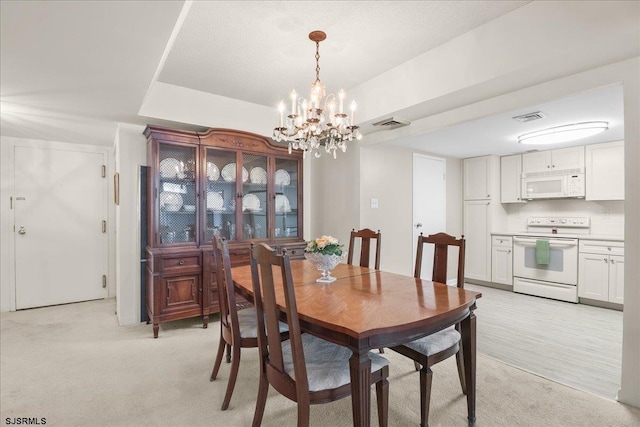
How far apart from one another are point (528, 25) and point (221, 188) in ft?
9.97

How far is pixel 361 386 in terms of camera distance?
4.18 feet

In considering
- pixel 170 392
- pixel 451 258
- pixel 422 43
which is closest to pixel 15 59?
pixel 170 392

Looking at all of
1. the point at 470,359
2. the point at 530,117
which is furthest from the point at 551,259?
the point at 470,359

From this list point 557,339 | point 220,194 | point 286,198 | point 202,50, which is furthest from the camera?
point 286,198

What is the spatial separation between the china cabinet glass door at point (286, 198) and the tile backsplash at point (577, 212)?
146 inches

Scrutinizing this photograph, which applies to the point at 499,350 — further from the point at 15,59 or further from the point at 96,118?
the point at 96,118

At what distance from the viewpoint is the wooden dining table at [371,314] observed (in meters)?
1.28

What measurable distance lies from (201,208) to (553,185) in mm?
4854

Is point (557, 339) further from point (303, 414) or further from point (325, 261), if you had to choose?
point (303, 414)

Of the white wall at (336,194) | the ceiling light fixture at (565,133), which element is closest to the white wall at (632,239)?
the ceiling light fixture at (565,133)

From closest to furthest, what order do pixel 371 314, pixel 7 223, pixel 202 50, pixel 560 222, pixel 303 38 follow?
pixel 371 314
pixel 303 38
pixel 202 50
pixel 7 223
pixel 560 222

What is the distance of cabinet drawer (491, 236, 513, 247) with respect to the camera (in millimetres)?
4829

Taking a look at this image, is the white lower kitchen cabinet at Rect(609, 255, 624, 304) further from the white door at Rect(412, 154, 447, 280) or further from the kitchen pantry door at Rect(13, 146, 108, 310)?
the kitchen pantry door at Rect(13, 146, 108, 310)

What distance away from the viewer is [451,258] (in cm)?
533
